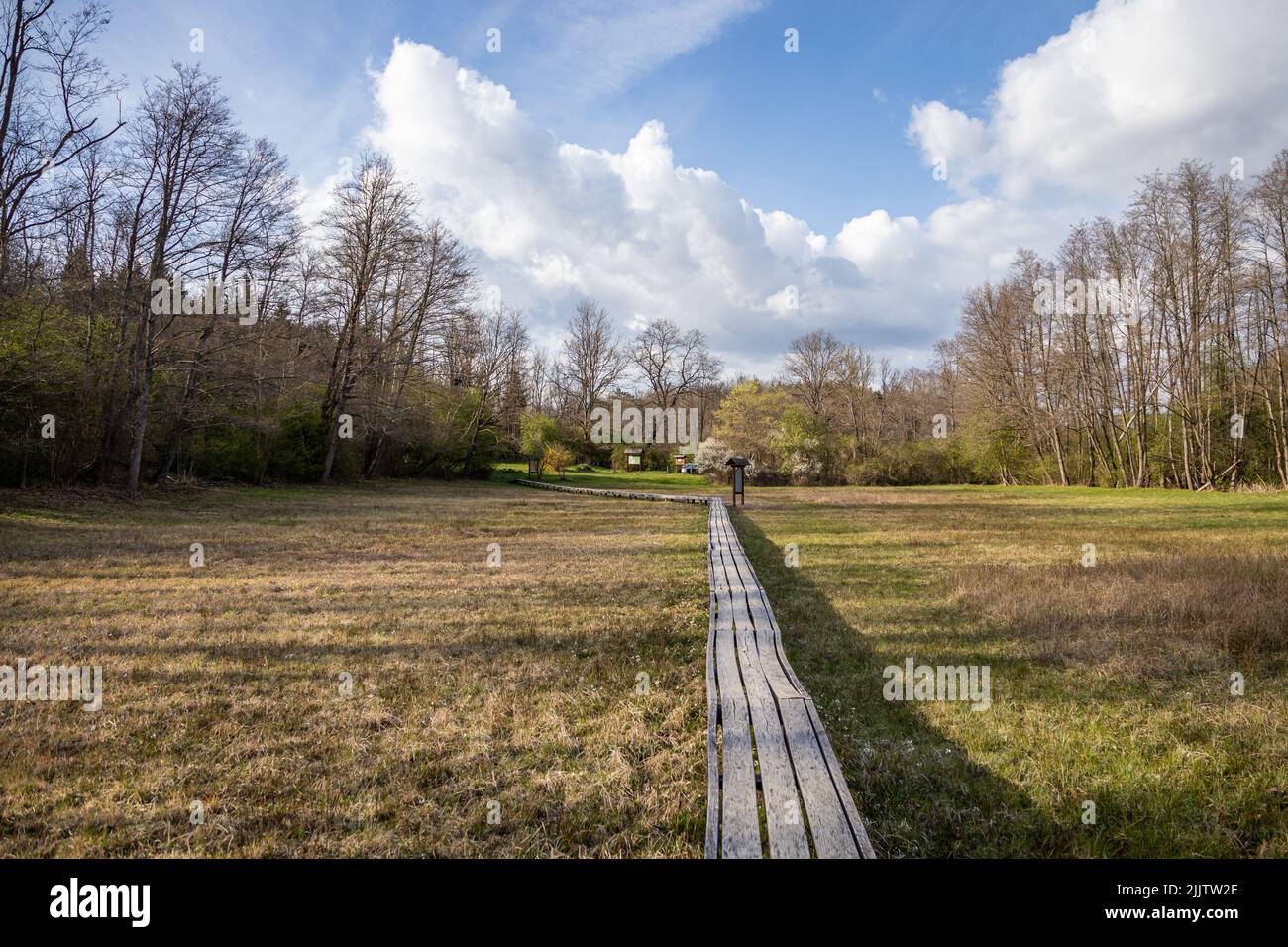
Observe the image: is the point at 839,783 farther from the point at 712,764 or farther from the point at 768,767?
the point at 712,764

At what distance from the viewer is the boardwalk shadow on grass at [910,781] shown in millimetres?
2756

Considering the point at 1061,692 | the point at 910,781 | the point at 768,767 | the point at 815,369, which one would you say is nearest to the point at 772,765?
the point at 768,767

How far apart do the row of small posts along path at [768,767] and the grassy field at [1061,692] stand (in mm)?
292

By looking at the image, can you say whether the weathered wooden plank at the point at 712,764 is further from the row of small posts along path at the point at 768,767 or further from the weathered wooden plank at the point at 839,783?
the weathered wooden plank at the point at 839,783

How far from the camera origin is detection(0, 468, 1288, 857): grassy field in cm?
278

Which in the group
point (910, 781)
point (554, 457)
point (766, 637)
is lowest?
point (910, 781)

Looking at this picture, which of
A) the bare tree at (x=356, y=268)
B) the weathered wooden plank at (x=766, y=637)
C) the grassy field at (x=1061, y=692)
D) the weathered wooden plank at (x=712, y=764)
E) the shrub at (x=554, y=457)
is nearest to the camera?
the weathered wooden plank at (x=712, y=764)

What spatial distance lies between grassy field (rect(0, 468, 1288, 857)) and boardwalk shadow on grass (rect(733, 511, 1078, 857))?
0.06ft

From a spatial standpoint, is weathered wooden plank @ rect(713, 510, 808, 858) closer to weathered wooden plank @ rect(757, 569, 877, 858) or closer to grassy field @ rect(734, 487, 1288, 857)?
weathered wooden plank @ rect(757, 569, 877, 858)

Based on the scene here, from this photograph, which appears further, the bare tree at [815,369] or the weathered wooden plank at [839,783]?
the bare tree at [815,369]

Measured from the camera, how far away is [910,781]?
3305 mm

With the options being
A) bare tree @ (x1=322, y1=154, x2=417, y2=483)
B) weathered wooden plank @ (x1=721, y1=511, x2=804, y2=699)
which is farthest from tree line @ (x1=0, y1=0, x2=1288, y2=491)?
weathered wooden plank @ (x1=721, y1=511, x2=804, y2=699)

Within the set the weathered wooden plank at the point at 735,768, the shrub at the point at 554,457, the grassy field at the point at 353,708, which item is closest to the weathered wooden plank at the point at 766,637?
the weathered wooden plank at the point at 735,768

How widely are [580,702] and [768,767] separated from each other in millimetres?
1601
